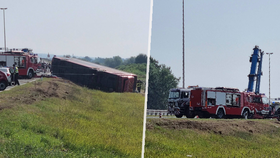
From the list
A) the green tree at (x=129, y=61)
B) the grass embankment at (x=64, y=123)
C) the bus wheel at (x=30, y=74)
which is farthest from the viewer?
the green tree at (x=129, y=61)

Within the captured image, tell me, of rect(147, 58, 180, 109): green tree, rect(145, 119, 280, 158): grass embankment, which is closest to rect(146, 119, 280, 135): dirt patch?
rect(145, 119, 280, 158): grass embankment

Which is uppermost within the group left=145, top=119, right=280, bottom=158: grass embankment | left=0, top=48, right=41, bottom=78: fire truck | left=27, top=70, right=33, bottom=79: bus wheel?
left=0, top=48, right=41, bottom=78: fire truck

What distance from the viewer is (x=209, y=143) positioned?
25.7ft

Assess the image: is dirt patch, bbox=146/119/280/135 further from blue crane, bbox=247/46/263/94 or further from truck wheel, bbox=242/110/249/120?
truck wheel, bbox=242/110/249/120

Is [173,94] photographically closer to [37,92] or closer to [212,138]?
[212,138]

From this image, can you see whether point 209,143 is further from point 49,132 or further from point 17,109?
point 17,109

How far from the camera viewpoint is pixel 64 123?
9.74 meters

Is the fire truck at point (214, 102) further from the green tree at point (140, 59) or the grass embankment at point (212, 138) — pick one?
the green tree at point (140, 59)

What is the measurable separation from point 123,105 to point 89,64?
2.04 metres

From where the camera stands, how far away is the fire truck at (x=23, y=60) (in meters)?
9.64

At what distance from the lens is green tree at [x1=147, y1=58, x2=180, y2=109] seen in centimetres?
863

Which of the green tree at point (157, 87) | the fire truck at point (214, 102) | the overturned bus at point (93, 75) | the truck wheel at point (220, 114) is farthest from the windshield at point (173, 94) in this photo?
the overturned bus at point (93, 75)

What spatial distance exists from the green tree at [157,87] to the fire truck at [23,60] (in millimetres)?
3282

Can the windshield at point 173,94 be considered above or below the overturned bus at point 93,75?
below
